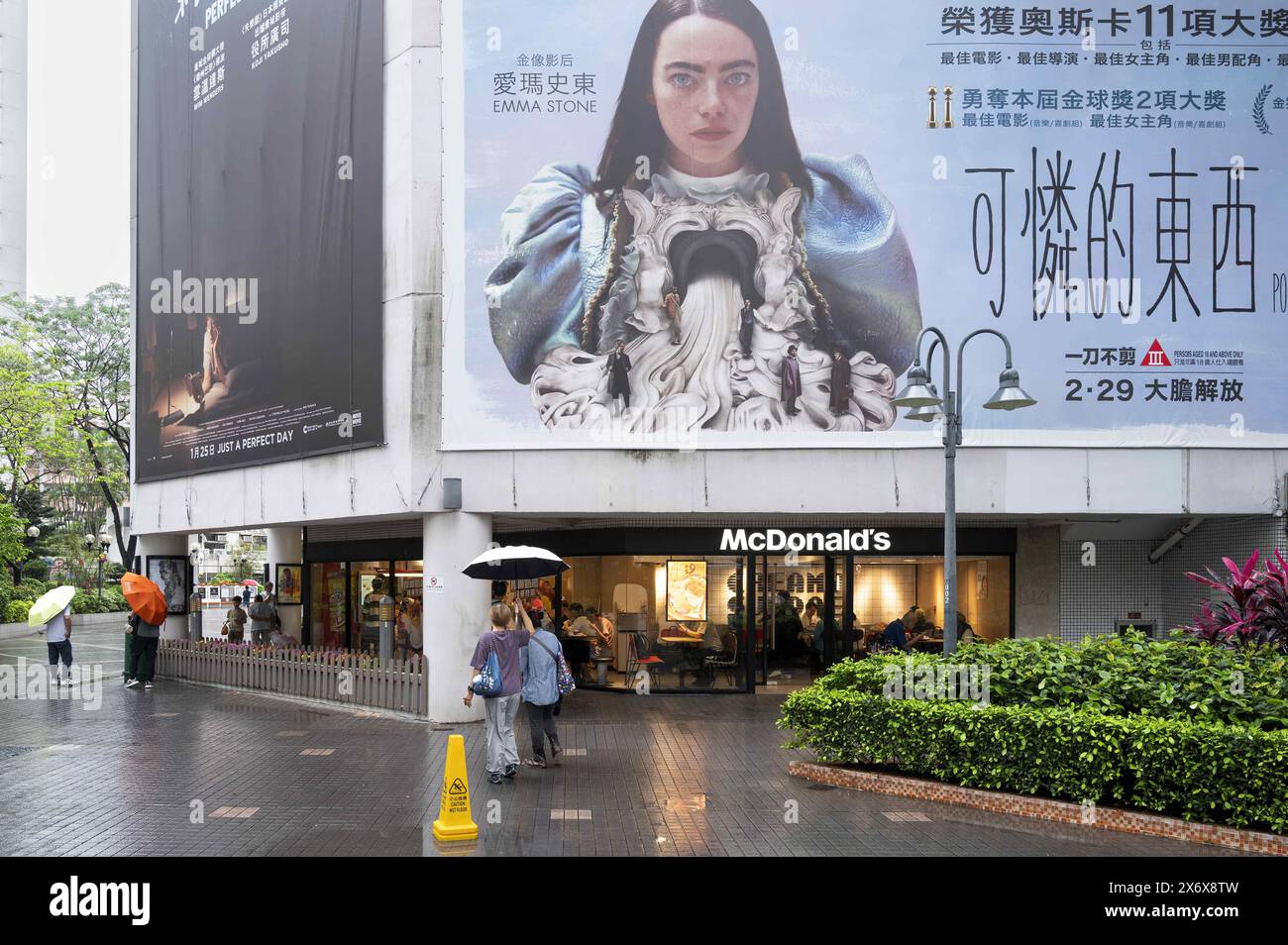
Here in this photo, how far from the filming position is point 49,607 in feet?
62.1

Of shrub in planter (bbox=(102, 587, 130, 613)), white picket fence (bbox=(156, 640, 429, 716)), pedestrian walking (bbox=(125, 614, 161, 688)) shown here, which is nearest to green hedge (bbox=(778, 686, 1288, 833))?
white picket fence (bbox=(156, 640, 429, 716))

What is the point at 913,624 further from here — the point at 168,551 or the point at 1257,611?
the point at 168,551

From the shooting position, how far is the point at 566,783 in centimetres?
1162

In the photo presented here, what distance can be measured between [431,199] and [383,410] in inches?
131

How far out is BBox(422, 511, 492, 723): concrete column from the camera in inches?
630

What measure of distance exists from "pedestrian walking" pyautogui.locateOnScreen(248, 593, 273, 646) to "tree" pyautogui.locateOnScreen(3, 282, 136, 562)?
58.4 ft

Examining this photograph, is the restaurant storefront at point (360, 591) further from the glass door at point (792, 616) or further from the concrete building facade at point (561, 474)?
the glass door at point (792, 616)

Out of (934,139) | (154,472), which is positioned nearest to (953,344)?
(934,139)

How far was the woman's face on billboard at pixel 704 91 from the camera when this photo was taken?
16297 mm

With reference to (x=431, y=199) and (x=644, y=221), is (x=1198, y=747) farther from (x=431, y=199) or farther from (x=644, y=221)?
(x=431, y=199)

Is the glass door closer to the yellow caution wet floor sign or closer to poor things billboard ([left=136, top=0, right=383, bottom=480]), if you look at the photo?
poor things billboard ([left=136, top=0, right=383, bottom=480])

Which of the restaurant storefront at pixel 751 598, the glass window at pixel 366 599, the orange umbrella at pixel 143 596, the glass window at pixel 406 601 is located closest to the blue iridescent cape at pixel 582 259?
the restaurant storefront at pixel 751 598
